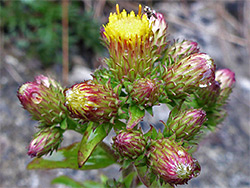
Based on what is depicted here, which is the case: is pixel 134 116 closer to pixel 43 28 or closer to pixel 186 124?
pixel 186 124

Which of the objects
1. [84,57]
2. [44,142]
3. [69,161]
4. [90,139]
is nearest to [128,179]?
[69,161]

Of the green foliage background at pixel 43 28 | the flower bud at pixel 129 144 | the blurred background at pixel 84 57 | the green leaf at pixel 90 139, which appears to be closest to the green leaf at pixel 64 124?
the green leaf at pixel 90 139

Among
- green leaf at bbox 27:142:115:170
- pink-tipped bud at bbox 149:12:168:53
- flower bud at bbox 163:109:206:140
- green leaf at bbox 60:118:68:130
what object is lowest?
green leaf at bbox 27:142:115:170

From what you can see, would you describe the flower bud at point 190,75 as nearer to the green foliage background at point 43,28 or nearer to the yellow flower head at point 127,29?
the yellow flower head at point 127,29

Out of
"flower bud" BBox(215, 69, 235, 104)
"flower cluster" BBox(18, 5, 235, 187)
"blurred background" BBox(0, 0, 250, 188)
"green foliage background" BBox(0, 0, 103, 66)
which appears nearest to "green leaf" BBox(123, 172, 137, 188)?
"flower cluster" BBox(18, 5, 235, 187)

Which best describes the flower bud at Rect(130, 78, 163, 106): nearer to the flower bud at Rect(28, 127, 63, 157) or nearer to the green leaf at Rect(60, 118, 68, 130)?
the green leaf at Rect(60, 118, 68, 130)

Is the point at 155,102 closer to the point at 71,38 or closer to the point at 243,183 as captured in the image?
the point at 243,183
